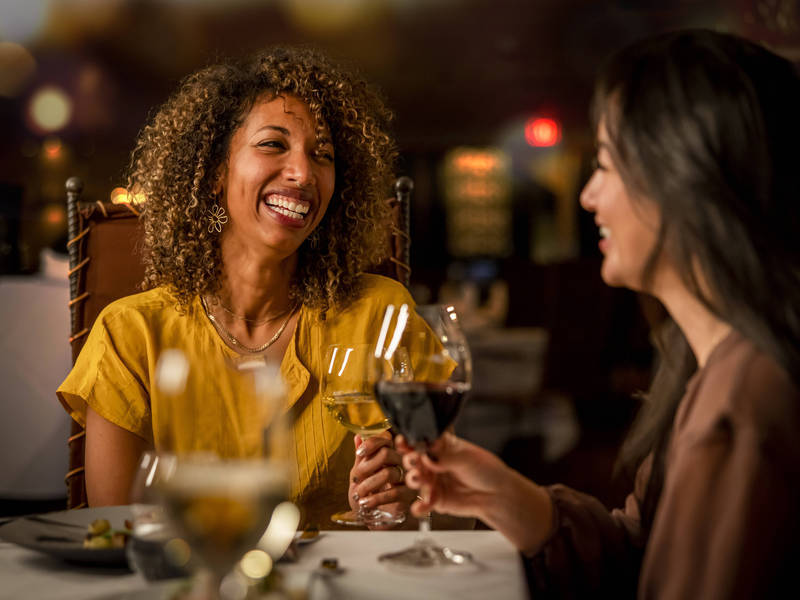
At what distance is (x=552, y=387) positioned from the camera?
5363mm

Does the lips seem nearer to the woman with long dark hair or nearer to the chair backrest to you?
the chair backrest

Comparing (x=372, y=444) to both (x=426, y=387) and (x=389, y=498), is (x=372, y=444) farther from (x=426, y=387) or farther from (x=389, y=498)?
(x=426, y=387)

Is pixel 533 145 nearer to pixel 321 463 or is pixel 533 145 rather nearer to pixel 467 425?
pixel 467 425

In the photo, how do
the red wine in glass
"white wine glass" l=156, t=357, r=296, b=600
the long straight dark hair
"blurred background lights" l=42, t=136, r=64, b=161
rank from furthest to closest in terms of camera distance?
"blurred background lights" l=42, t=136, r=64, b=161
the red wine in glass
the long straight dark hair
"white wine glass" l=156, t=357, r=296, b=600

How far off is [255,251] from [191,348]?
1.01ft

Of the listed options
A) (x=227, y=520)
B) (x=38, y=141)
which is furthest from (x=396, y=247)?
(x=38, y=141)

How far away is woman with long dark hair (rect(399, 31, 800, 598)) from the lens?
78 cm

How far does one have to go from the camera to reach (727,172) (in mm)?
869

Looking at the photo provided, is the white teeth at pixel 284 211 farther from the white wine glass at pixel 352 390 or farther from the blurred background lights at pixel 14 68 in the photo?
the blurred background lights at pixel 14 68

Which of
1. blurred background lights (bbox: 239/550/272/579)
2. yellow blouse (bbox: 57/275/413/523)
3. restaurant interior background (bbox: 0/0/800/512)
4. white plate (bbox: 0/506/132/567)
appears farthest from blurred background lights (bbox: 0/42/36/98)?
blurred background lights (bbox: 239/550/272/579)

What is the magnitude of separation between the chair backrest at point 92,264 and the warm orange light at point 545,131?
8.72 meters

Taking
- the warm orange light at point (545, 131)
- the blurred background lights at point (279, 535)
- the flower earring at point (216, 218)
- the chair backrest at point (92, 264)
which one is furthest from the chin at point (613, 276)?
the warm orange light at point (545, 131)

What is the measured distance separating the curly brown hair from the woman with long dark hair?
922 mm

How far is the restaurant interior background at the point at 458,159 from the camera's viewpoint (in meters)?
4.27
